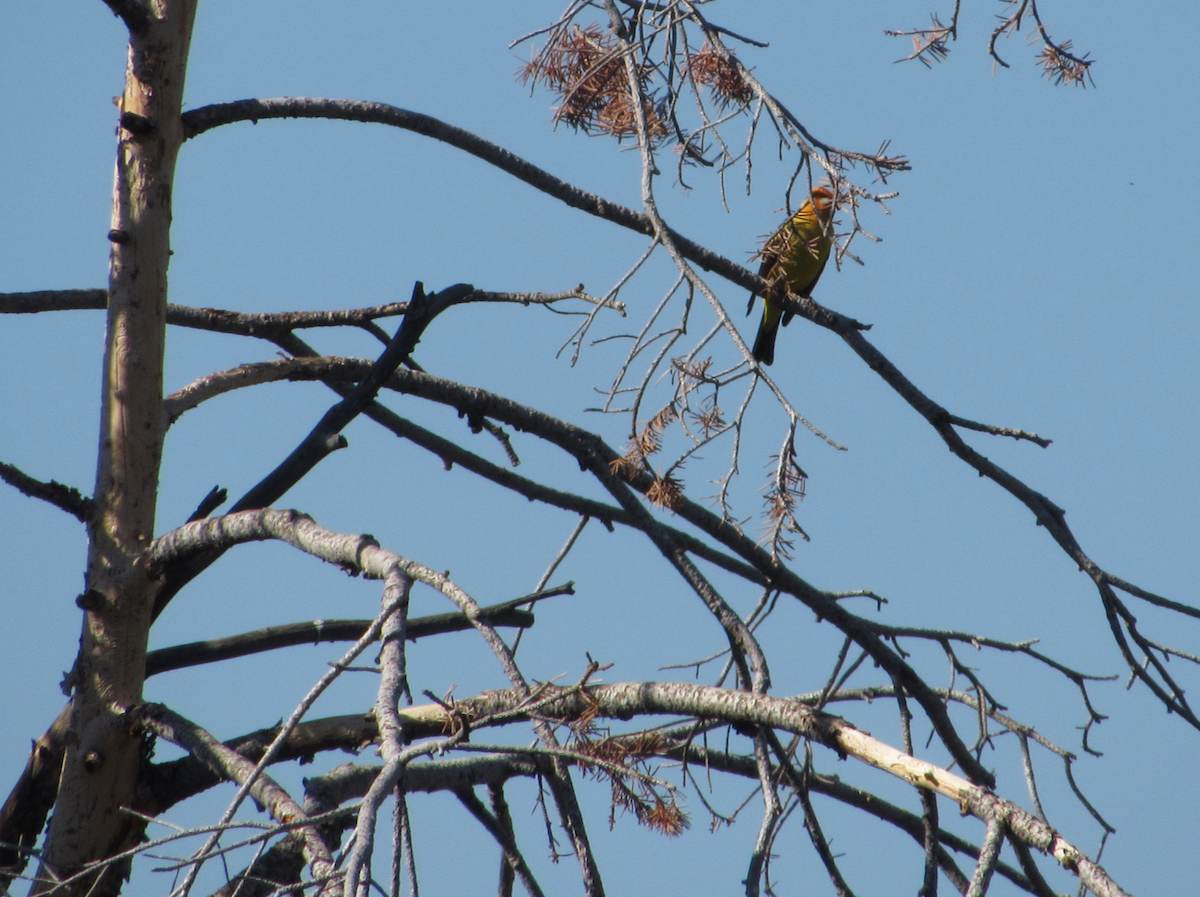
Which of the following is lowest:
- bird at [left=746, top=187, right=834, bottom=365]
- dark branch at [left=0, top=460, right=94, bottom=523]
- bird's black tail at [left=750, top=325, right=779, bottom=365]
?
dark branch at [left=0, top=460, right=94, bottom=523]

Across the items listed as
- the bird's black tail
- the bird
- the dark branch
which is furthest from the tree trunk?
the bird's black tail

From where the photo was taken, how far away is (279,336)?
12.8 feet

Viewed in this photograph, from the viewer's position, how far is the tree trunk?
3.06m

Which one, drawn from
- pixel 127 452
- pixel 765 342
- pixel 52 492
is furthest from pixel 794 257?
pixel 52 492

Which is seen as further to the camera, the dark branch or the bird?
the bird

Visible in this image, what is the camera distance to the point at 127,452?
318cm

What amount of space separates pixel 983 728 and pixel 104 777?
258cm

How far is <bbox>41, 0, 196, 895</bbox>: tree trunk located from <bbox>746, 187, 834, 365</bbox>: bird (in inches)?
67.3

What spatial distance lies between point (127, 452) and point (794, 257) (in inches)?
136

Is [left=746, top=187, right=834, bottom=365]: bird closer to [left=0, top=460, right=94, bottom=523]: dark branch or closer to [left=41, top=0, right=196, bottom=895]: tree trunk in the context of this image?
[left=41, top=0, right=196, bottom=895]: tree trunk

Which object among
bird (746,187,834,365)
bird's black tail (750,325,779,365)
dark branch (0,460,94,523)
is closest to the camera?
dark branch (0,460,94,523)

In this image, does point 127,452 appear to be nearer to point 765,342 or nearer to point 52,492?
point 52,492

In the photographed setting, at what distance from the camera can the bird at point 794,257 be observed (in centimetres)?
337

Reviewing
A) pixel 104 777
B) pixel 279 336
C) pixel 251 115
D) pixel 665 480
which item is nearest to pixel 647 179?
pixel 665 480
